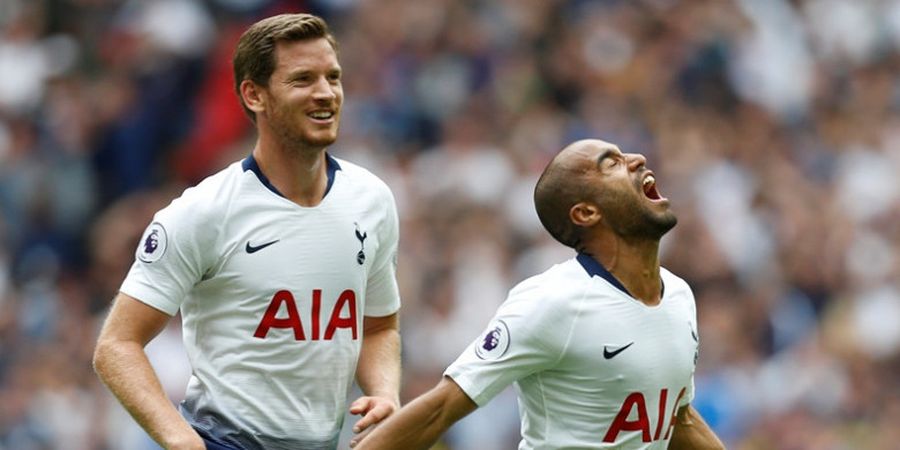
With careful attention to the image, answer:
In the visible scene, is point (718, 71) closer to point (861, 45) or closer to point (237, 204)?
point (861, 45)

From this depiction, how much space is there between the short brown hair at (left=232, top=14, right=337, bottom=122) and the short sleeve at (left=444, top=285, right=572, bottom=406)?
1.20 m

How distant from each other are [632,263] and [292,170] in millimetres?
1246

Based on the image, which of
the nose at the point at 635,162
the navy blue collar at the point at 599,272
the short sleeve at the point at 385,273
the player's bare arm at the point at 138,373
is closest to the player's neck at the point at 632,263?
the navy blue collar at the point at 599,272

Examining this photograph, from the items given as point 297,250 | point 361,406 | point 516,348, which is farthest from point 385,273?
point 516,348

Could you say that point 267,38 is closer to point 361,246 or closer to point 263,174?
point 263,174

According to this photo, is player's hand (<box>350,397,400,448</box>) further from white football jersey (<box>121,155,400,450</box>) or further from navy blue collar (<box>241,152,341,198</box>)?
navy blue collar (<box>241,152,341,198</box>)

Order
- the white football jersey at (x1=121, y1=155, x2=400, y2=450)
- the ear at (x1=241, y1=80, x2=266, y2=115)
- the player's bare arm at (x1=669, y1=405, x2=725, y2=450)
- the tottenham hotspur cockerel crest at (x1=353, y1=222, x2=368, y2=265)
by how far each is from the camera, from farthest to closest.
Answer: the player's bare arm at (x1=669, y1=405, x2=725, y2=450) → the tottenham hotspur cockerel crest at (x1=353, y1=222, x2=368, y2=265) → the ear at (x1=241, y1=80, x2=266, y2=115) → the white football jersey at (x1=121, y1=155, x2=400, y2=450)

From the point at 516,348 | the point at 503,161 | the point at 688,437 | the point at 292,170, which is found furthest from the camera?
the point at 503,161

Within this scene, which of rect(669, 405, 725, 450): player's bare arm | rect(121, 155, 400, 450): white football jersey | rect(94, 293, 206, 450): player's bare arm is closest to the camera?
rect(94, 293, 206, 450): player's bare arm

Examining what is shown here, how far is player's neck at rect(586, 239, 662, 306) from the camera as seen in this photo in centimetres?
717

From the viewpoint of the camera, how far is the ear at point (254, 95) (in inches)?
287

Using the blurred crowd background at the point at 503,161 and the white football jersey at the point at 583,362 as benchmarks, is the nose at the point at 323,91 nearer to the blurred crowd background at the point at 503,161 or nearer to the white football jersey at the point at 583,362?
the white football jersey at the point at 583,362

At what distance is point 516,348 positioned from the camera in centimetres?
697

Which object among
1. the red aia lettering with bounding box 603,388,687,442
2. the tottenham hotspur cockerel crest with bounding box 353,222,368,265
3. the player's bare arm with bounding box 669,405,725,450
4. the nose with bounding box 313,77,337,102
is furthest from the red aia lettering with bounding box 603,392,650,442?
the nose with bounding box 313,77,337,102
